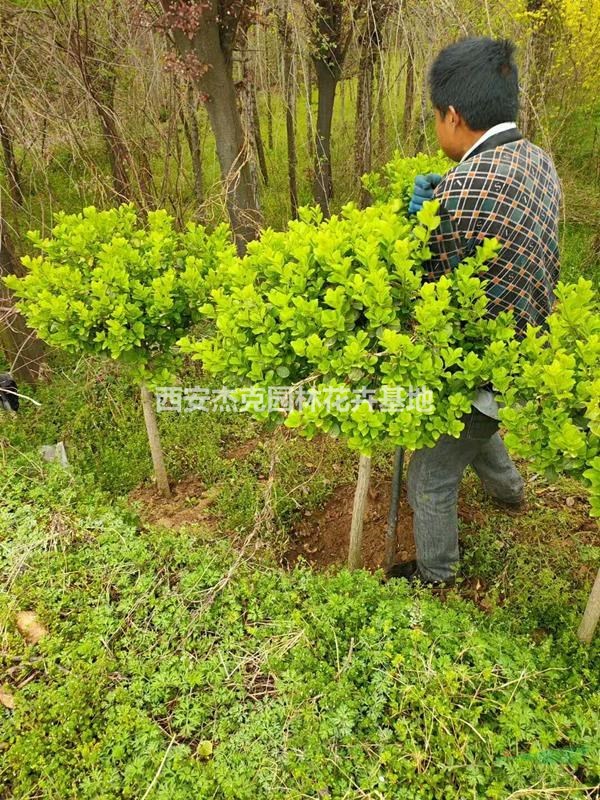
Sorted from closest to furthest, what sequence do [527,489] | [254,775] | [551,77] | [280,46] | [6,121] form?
[254,775] < [527,489] < [6,121] < [280,46] < [551,77]

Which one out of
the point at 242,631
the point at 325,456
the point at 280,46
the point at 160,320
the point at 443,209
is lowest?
the point at 325,456

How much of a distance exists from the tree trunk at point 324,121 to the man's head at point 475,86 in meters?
3.36

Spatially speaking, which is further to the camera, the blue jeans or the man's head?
the blue jeans

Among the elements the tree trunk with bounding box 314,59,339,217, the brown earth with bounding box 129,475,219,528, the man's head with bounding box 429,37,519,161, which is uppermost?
the man's head with bounding box 429,37,519,161

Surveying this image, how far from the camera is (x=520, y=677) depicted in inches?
74.4

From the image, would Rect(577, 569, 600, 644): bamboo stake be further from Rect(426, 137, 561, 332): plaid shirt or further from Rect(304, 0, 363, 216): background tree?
Rect(304, 0, 363, 216): background tree

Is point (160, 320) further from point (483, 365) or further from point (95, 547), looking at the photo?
point (483, 365)

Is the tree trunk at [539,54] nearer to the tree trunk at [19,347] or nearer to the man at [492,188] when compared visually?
the man at [492,188]

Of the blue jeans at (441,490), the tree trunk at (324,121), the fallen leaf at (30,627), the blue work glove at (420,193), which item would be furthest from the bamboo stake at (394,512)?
the tree trunk at (324,121)

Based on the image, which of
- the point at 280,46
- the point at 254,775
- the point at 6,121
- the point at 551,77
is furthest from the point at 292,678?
the point at 551,77

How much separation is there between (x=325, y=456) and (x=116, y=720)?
6.72 feet

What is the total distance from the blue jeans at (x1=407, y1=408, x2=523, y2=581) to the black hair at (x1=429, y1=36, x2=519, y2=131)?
108 cm

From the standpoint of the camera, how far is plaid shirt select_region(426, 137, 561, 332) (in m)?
1.88

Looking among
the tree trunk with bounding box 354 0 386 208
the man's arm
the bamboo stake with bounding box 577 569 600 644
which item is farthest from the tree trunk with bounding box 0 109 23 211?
the bamboo stake with bounding box 577 569 600 644
